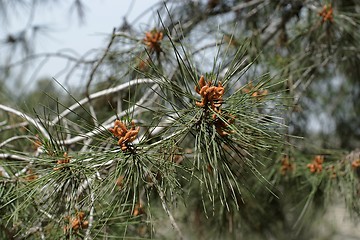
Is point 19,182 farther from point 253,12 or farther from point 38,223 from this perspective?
point 253,12

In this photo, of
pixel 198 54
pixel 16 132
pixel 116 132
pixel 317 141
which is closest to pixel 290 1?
pixel 198 54

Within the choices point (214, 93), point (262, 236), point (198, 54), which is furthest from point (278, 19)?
point (214, 93)

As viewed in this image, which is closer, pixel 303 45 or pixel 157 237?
pixel 157 237

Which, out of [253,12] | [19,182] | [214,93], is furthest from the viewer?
[253,12]

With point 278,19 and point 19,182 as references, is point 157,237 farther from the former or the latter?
point 278,19

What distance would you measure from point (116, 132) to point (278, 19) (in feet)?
4.30

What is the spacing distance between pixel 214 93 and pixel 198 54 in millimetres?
743

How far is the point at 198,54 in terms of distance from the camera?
1.70 metres

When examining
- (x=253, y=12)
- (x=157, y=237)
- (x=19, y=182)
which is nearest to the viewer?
(x=19, y=182)

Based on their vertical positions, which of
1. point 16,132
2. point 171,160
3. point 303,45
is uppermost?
point 303,45

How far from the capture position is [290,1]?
2.05 meters

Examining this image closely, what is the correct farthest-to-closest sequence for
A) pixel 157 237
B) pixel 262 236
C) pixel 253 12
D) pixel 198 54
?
pixel 262 236, pixel 253 12, pixel 157 237, pixel 198 54

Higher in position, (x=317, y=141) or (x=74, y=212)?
(x=317, y=141)

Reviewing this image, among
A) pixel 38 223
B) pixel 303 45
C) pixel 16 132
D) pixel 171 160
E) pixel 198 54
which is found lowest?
pixel 38 223
